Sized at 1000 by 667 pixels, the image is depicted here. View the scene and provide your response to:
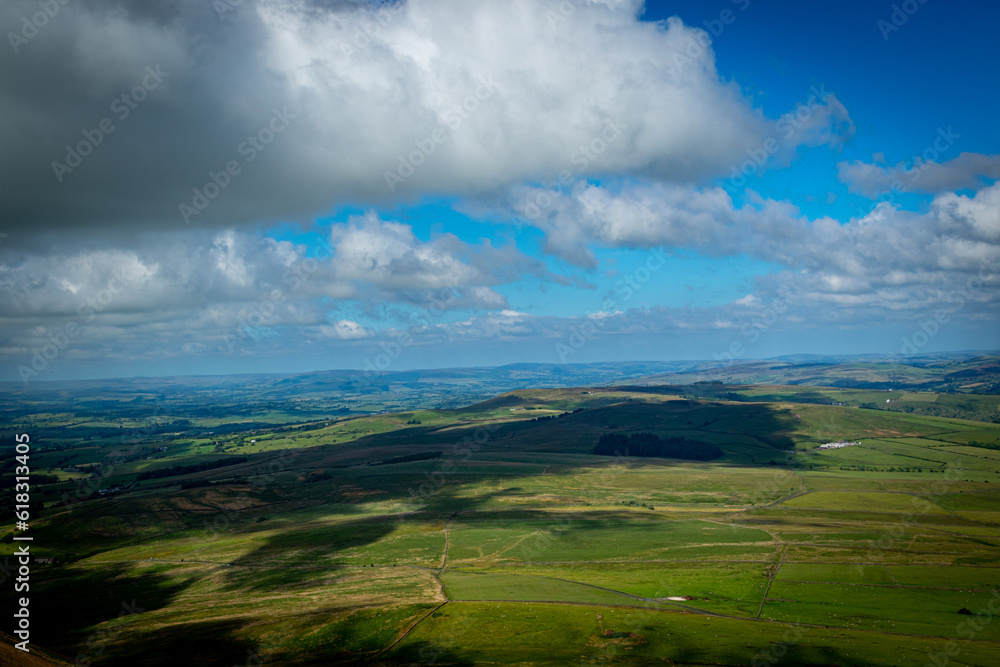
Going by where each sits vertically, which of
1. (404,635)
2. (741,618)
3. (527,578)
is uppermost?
(404,635)

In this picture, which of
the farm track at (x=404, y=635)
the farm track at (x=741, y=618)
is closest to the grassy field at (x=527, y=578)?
the farm track at (x=404, y=635)

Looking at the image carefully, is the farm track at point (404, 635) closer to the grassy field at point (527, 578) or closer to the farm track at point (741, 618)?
the grassy field at point (527, 578)

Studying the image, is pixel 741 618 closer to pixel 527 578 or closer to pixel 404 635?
pixel 527 578

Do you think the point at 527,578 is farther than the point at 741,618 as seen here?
Yes

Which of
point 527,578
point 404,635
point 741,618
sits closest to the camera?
point 404,635

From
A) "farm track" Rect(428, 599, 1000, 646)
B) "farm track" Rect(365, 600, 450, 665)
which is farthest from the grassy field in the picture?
"farm track" Rect(428, 599, 1000, 646)

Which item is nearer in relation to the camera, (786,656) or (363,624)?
(786,656)

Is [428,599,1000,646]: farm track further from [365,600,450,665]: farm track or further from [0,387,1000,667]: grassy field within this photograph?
[365,600,450,665]: farm track

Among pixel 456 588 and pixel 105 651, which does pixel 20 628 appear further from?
pixel 456 588

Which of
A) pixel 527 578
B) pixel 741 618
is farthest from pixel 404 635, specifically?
pixel 741 618

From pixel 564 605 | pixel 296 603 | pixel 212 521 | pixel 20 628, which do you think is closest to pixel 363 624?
pixel 296 603

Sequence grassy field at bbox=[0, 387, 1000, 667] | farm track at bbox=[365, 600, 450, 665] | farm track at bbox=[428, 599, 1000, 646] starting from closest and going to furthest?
farm track at bbox=[365, 600, 450, 665] < farm track at bbox=[428, 599, 1000, 646] < grassy field at bbox=[0, 387, 1000, 667]
